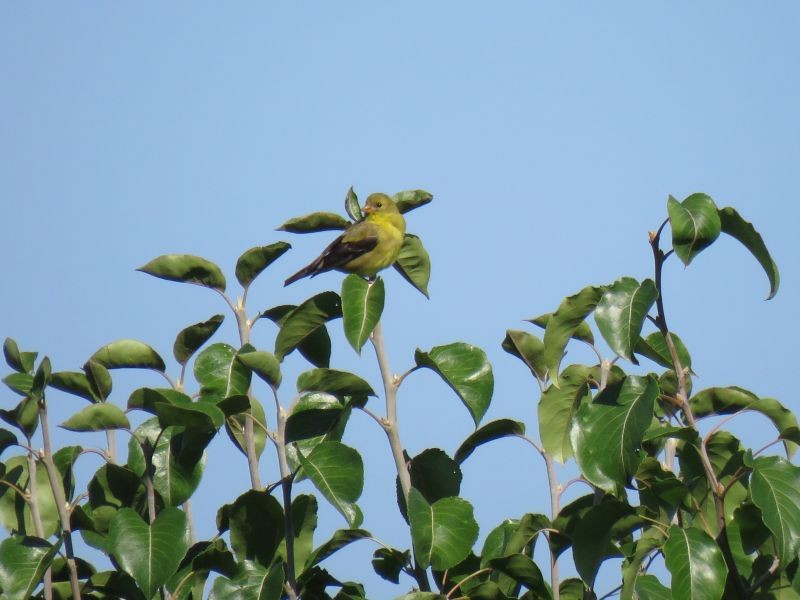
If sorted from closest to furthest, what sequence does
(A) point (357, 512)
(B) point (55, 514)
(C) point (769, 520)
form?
(C) point (769, 520) → (A) point (357, 512) → (B) point (55, 514)

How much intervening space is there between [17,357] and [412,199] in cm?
201

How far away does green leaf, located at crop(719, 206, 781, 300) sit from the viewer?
Answer: 13.0 feet

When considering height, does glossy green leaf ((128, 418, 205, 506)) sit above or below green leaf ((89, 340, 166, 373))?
below

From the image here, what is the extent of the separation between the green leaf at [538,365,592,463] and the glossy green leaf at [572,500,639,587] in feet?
1.36

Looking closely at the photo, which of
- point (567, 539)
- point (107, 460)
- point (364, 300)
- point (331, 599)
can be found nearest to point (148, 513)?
point (107, 460)

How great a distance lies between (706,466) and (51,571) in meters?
2.91

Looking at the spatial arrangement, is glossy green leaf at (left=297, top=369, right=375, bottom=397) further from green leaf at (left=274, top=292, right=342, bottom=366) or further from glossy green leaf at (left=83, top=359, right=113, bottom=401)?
glossy green leaf at (left=83, top=359, right=113, bottom=401)

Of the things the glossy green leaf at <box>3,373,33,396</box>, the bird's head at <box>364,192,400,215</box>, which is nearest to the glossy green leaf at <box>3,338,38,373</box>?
the glossy green leaf at <box>3,373,33,396</box>

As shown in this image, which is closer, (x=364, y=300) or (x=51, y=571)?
(x=364, y=300)

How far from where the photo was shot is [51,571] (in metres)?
4.83

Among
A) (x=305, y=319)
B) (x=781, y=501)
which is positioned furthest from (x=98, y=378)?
(x=781, y=501)

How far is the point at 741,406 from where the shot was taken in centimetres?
443

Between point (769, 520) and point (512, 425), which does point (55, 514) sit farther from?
point (769, 520)

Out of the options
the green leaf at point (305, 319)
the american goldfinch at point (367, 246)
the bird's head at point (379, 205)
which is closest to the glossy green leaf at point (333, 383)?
the green leaf at point (305, 319)
